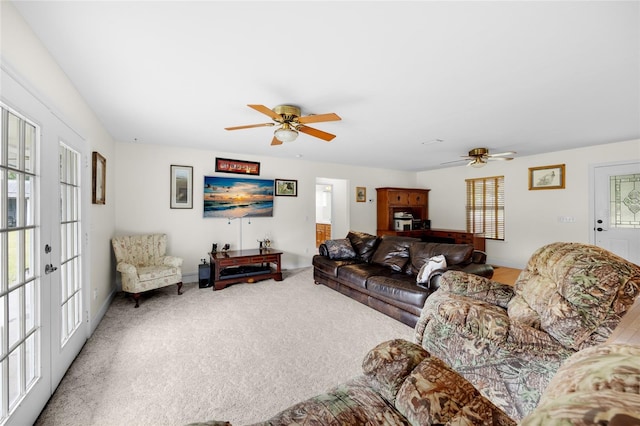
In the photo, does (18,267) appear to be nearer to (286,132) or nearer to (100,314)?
(100,314)

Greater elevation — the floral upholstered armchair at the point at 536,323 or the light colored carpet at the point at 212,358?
the floral upholstered armchair at the point at 536,323

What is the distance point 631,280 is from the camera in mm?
1093

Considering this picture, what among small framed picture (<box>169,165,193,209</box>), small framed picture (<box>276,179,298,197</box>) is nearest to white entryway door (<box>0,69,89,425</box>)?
small framed picture (<box>169,165,193,209</box>)

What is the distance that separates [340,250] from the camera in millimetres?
4387

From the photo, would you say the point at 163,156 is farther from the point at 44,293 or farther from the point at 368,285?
the point at 368,285

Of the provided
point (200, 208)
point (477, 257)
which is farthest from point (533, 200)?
point (200, 208)

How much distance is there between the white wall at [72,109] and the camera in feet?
4.56

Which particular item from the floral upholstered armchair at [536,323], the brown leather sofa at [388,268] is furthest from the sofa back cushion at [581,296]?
the brown leather sofa at [388,268]

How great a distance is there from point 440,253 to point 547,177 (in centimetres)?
353

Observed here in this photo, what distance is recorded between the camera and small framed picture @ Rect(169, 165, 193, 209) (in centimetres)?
446

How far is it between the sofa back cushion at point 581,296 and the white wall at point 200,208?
445 cm

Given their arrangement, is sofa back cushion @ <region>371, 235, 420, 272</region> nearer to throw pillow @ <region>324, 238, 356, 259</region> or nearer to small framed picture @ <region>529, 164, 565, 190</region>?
throw pillow @ <region>324, 238, 356, 259</region>

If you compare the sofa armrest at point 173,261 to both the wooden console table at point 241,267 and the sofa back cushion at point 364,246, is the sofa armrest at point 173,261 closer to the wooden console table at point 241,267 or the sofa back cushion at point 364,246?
the wooden console table at point 241,267

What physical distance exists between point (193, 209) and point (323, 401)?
432cm
